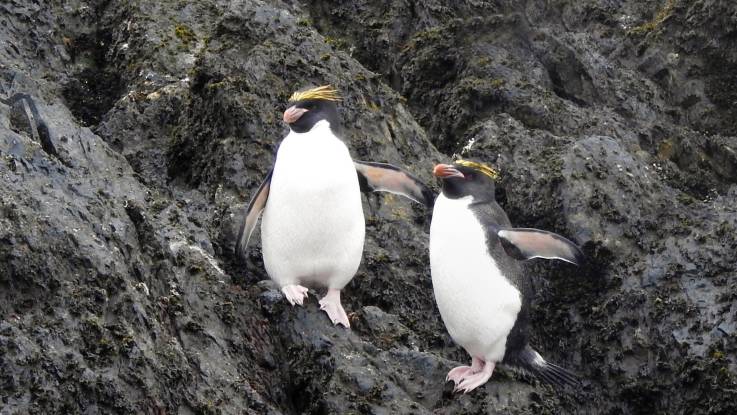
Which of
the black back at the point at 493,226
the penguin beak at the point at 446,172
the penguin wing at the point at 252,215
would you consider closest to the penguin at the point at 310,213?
the penguin wing at the point at 252,215

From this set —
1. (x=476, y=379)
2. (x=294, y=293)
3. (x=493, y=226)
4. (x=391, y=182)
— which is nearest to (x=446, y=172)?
(x=493, y=226)

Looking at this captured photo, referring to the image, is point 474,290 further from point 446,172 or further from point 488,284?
point 446,172

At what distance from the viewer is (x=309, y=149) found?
7609 millimetres

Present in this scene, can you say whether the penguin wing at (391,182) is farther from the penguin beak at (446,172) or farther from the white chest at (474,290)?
the white chest at (474,290)

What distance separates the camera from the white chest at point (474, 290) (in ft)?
23.8

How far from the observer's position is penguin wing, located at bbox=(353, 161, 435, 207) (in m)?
8.12

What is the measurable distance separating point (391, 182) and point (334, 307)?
122 centimetres

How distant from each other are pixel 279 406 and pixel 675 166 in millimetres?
4678

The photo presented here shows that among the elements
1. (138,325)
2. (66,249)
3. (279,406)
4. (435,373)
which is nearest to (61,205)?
(66,249)

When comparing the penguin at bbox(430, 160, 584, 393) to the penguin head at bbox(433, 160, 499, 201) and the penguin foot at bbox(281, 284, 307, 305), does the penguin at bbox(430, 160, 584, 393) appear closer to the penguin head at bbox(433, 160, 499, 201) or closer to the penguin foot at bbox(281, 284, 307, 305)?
the penguin head at bbox(433, 160, 499, 201)

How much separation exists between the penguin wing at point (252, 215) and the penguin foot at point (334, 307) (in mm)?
709

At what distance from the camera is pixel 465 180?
24.8 feet

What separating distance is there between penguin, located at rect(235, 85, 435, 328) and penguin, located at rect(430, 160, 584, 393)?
678 millimetres

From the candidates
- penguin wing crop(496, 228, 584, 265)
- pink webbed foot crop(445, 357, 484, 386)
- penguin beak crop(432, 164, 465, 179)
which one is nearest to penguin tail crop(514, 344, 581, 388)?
pink webbed foot crop(445, 357, 484, 386)
